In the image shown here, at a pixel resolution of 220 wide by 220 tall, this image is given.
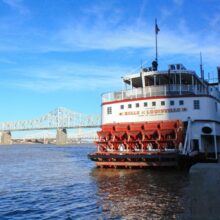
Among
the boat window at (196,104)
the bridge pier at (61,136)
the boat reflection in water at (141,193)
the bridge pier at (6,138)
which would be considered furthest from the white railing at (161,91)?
the bridge pier at (6,138)

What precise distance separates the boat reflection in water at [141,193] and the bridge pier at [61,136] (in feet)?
439

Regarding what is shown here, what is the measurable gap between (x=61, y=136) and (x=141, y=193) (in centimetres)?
14993

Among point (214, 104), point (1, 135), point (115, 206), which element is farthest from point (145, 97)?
point (1, 135)

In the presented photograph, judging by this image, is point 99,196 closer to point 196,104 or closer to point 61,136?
point 196,104

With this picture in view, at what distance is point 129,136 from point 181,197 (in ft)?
37.8

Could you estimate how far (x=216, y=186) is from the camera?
44.2 feet

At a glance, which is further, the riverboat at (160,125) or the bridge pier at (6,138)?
the bridge pier at (6,138)

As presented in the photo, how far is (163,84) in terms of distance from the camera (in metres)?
31.9

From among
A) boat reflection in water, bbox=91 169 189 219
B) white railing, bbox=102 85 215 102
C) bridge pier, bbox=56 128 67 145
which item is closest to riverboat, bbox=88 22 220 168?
white railing, bbox=102 85 215 102

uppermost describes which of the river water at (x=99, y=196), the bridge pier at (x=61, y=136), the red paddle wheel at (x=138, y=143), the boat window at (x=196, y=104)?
the bridge pier at (x=61, y=136)

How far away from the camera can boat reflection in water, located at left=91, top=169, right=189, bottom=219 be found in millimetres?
13992

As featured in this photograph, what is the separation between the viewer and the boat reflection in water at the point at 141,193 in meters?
14.0

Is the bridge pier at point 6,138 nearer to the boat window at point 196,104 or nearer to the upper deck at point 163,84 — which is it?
the upper deck at point 163,84

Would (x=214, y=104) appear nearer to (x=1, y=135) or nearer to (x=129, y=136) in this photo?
(x=129, y=136)
